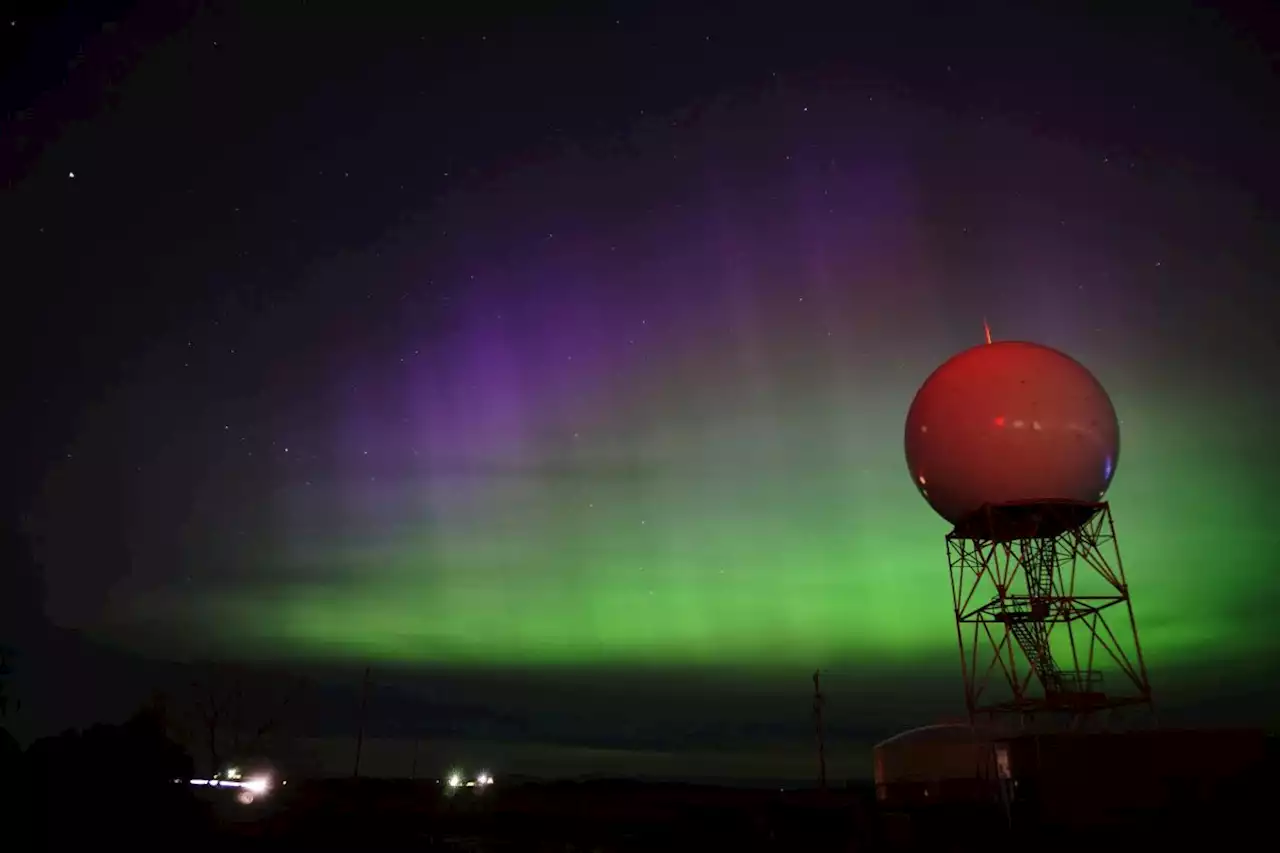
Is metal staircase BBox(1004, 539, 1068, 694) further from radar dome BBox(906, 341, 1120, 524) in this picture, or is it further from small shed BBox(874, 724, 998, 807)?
small shed BBox(874, 724, 998, 807)

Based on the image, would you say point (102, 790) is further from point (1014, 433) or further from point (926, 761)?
point (926, 761)

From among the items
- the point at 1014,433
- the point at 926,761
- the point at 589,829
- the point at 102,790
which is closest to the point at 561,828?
the point at 589,829

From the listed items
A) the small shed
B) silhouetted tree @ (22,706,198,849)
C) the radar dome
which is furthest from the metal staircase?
silhouetted tree @ (22,706,198,849)

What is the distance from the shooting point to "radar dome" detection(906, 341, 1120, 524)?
25.6 metres

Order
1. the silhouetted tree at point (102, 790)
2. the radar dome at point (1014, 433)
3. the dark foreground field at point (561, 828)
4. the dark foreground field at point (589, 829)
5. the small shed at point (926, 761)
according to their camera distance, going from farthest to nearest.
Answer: the small shed at point (926, 761)
the radar dome at point (1014, 433)
the dark foreground field at point (561, 828)
the dark foreground field at point (589, 829)
the silhouetted tree at point (102, 790)

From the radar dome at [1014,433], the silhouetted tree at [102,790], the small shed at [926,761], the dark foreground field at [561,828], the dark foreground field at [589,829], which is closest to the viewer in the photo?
the silhouetted tree at [102,790]

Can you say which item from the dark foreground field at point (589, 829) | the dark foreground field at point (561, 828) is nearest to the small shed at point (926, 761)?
the dark foreground field at point (561, 828)

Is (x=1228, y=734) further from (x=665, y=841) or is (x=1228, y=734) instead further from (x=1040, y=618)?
(x=665, y=841)

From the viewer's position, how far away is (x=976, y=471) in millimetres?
26141

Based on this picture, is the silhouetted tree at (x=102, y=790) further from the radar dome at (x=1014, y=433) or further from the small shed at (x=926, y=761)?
the small shed at (x=926, y=761)

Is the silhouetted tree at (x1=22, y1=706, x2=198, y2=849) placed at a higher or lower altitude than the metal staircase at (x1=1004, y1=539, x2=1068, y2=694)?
lower

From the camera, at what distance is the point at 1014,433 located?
25.6m

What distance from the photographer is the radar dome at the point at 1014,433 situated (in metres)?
25.6

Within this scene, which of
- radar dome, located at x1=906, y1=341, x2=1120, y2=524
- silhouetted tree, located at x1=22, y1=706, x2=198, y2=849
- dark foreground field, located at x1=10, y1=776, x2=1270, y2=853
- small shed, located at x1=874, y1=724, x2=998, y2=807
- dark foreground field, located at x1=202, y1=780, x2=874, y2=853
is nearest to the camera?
silhouetted tree, located at x1=22, y1=706, x2=198, y2=849
